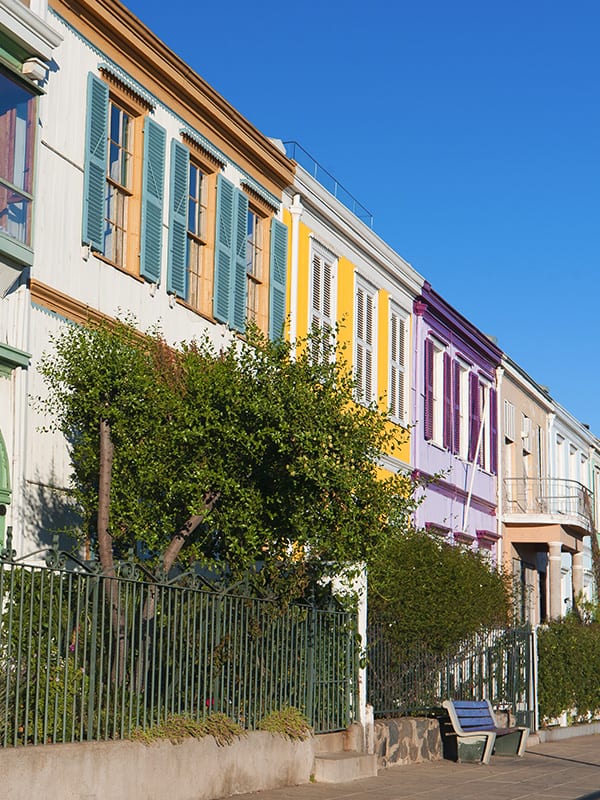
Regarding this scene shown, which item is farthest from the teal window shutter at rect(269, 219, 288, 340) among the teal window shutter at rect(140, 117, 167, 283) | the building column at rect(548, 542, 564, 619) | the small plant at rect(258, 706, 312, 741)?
the building column at rect(548, 542, 564, 619)

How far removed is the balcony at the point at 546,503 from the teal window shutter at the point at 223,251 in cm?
1428

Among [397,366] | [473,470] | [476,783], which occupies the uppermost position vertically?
[397,366]

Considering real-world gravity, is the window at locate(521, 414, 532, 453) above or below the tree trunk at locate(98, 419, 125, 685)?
above

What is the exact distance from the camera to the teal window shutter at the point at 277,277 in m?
19.0

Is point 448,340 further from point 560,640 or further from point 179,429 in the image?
point 179,429

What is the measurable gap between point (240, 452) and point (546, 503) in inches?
868

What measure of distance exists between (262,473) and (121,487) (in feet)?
4.39

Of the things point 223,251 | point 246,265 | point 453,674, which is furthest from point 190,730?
point 246,265

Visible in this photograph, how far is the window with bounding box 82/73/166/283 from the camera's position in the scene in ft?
48.8

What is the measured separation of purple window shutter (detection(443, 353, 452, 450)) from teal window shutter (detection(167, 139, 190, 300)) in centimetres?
1113

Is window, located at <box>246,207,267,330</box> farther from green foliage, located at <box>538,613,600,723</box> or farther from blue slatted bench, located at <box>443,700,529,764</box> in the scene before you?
green foliage, located at <box>538,613,600,723</box>

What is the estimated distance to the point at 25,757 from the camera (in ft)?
29.3

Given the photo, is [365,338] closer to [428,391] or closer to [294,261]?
[294,261]

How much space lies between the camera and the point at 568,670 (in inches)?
905
